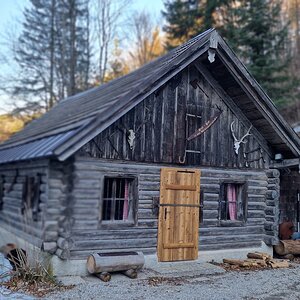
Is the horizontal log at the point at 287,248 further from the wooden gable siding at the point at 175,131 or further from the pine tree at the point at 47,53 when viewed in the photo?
the pine tree at the point at 47,53

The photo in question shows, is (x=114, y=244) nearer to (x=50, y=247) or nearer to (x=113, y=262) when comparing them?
(x=113, y=262)

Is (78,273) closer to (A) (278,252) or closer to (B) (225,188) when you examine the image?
(B) (225,188)

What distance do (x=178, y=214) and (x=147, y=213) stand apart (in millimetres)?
958

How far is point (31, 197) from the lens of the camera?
33.7ft

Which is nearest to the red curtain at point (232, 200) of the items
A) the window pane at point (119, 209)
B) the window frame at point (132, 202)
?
the window frame at point (132, 202)

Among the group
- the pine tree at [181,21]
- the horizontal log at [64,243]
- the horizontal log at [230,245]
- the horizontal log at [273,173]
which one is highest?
the pine tree at [181,21]

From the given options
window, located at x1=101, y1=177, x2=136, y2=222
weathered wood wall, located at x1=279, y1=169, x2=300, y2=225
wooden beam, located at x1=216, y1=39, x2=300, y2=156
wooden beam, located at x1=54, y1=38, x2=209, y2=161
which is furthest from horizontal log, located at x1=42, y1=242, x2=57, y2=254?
weathered wood wall, located at x1=279, y1=169, x2=300, y2=225

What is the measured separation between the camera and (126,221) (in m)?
9.78

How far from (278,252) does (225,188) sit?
2738 mm

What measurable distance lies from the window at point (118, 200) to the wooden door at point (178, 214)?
84cm

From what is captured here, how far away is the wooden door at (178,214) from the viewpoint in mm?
10312

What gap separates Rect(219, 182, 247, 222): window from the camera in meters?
11.6

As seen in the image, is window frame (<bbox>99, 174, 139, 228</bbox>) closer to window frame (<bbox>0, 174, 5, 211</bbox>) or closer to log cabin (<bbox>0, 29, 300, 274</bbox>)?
log cabin (<bbox>0, 29, 300, 274</bbox>)

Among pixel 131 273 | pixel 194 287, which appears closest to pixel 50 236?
pixel 131 273
